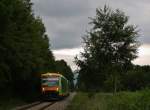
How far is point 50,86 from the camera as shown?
5966 centimetres

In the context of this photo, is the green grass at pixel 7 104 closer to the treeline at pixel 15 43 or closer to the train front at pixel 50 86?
the treeline at pixel 15 43

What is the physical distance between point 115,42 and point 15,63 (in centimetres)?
1121

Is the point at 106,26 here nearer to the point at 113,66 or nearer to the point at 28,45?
the point at 113,66

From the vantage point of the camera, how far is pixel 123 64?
43938 mm

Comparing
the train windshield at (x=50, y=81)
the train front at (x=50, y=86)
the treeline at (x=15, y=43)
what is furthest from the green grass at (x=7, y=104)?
the train windshield at (x=50, y=81)

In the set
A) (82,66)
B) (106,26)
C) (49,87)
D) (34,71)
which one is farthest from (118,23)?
(34,71)

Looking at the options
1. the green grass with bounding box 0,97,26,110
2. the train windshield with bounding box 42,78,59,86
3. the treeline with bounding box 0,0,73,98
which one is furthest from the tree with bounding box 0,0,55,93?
the train windshield with bounding box 42,78,59,86

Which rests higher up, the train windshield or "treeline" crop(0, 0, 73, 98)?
"treeline" crop(0, 0, 73, 98)

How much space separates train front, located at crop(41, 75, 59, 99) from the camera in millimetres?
59312

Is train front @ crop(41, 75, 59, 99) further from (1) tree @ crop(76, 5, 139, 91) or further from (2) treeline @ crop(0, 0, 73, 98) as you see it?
(1) tree @ crop(76, 5, 139, 91)

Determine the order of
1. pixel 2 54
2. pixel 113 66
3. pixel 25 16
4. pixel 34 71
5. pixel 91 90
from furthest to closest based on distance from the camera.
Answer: pixel 34 71 → pixel 91 90 → pixel 25 16 → pixel 2 54 → pixel 113 66

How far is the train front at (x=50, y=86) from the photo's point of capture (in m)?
59.3

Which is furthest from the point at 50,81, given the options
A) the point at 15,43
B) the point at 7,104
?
the point at 15,43

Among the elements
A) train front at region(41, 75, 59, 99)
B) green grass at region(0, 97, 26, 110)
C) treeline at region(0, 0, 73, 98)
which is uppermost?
treeline at region(0, 0, 73, 98)
